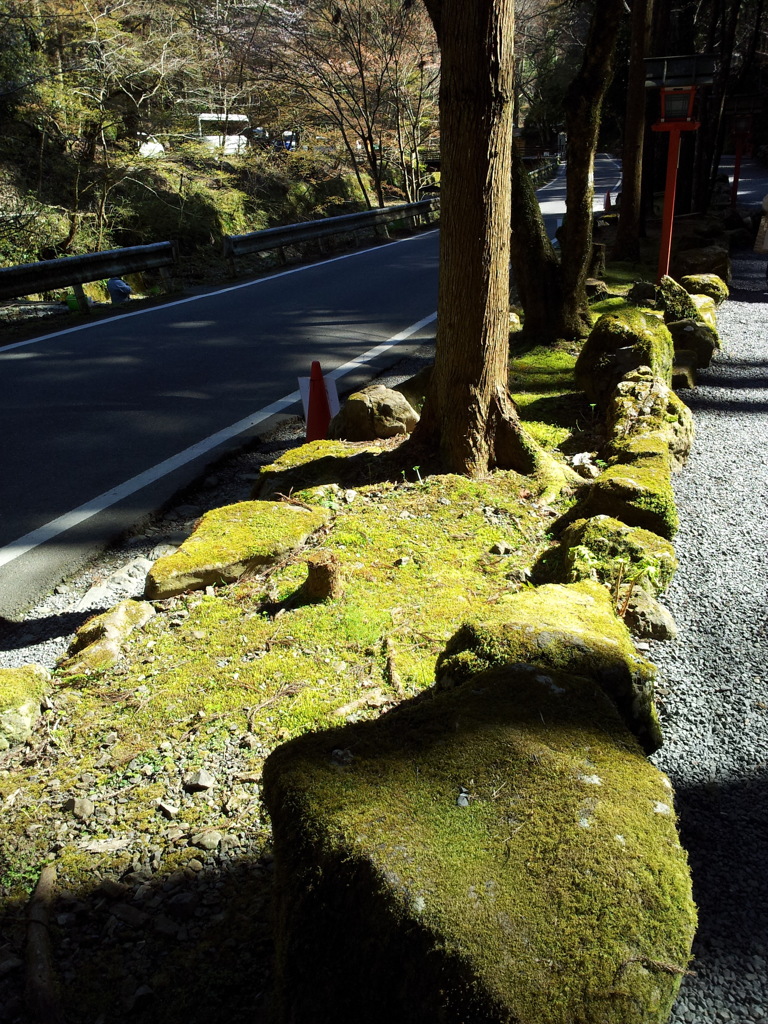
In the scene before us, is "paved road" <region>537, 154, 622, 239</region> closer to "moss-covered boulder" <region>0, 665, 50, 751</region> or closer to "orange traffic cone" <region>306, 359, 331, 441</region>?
"orange traffic cone" <region>306, 359, 331, 441</region>

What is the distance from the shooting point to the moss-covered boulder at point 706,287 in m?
9.84

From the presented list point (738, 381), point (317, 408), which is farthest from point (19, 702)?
point (738, 381)

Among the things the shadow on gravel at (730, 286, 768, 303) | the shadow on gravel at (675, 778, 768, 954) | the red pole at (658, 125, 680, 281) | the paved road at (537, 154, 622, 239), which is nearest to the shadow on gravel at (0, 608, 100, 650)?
the shadow on gravel at (675, 778, 768, 954)

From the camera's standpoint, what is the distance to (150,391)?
7.06m

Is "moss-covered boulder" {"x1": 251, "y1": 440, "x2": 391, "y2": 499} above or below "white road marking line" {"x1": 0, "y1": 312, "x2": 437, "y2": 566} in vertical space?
above

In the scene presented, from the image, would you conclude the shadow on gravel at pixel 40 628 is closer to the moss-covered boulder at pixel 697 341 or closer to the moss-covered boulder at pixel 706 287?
the moss-covered boulder at pixel 697 341

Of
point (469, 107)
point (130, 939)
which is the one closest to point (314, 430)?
point (469, 107)

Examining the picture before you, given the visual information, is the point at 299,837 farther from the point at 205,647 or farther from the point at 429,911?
the point at 205,647

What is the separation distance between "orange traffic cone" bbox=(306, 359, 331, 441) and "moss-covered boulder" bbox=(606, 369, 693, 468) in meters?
2.03

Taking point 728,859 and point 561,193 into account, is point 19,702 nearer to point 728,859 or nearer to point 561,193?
point 728,859

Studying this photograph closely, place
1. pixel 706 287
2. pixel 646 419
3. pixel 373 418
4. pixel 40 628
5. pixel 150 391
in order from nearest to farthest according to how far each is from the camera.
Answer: pixel 40 628 → pixel 646 419 → pixel 373 418 → pixel 150 391 → pixel 706 287

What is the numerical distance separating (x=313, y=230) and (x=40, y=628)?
47.8ft

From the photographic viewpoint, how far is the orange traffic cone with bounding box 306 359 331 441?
5.54 meters

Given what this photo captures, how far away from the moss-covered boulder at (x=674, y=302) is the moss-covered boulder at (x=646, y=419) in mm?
2945
